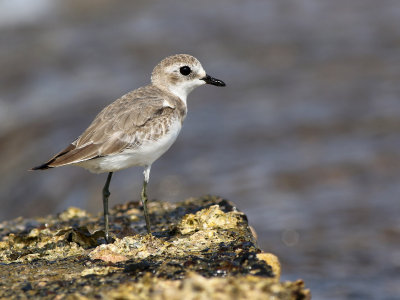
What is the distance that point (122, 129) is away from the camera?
197 inches

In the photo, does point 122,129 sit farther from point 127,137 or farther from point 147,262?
point 147,262

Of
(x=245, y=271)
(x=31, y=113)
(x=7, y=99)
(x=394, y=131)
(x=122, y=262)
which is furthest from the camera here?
(x=7, y=99)

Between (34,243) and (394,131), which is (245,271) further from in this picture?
(394,131)

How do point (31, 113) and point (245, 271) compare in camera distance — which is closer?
point (245, 271)

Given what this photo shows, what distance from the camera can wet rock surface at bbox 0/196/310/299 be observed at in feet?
10.2

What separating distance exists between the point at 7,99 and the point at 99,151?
9.00m

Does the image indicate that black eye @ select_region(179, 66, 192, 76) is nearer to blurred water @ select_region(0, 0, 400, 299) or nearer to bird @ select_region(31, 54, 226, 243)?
bird @ select_region(31, 54, 226, 243)

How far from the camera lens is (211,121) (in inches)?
452

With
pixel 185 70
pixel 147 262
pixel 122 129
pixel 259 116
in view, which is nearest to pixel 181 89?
pixel 185 70

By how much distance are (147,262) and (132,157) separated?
52.3 inches

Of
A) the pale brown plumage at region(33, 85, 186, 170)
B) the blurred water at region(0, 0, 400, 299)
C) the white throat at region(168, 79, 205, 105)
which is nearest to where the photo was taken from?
the pale brown plumage at region(33, 85, 186, 170)

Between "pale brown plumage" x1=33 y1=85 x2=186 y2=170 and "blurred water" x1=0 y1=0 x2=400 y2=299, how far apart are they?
297 centimetres

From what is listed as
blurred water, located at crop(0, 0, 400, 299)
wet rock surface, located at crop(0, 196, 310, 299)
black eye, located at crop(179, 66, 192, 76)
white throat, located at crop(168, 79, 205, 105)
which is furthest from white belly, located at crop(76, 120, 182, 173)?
blurred water, located at crop(0, 0, 400, 299)

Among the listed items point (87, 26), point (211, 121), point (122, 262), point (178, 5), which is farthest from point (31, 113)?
point (122, 262)
